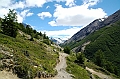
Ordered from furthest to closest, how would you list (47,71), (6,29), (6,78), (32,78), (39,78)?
(6,29), (47,71), (39,78), (32,78), (6,78)

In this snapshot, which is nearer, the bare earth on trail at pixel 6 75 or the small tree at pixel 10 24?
the bare earth on trail at pixel 6 75

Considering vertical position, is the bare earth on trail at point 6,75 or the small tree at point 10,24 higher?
the small tree at point 10,24

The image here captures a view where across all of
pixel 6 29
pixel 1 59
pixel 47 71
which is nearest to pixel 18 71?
pixel 1 59

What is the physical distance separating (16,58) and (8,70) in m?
3.32

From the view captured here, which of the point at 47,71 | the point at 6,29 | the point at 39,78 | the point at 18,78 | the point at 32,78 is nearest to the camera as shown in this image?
the point at 18,78

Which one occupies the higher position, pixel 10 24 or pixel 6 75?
pixel 10 24

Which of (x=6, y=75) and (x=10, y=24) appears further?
(x=10, y=24)

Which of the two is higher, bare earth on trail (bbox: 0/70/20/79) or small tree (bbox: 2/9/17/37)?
small tree (bbox: 2/9/17/37)

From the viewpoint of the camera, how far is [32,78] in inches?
1339

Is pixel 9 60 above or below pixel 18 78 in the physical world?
above

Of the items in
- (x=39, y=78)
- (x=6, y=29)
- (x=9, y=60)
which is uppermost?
(x=6, y=29)

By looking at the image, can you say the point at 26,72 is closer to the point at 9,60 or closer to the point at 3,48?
the point at 9,60

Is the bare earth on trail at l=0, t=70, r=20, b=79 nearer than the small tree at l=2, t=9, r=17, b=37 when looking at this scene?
Yes

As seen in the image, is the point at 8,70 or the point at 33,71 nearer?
the point at 8,70
